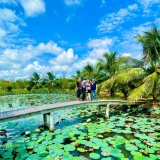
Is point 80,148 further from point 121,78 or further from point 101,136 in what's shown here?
point 121,78

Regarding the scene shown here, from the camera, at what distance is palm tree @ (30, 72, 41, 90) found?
1146 inches

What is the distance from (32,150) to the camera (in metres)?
4.62

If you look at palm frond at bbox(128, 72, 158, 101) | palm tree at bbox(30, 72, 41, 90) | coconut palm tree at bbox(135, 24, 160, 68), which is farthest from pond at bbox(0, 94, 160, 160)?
palm tree at bbox(30, 72, 41, 90)

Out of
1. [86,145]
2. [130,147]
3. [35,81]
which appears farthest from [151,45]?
[35,81]

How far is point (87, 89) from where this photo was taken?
9.49 meters

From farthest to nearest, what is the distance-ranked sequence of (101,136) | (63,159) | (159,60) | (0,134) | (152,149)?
(159,60) → (0,134) → (101,136) → (152,149) → (63,159)

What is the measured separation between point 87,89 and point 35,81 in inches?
875

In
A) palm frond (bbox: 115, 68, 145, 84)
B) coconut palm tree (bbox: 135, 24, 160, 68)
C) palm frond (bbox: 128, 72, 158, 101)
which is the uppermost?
coconut palm tree (bbox: 135, 24, 160, 68)

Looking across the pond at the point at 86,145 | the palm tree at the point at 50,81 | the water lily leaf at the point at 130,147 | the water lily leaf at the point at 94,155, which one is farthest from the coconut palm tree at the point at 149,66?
the palm tree at the point at 50,81

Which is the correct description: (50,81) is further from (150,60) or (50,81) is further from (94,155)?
(94,155)

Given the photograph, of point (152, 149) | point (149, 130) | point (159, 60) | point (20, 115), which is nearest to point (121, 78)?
point (159, 60)

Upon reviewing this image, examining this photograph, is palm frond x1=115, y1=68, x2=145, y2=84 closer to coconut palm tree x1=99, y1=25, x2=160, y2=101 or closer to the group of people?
coconut palm tree x1=99, y1=25, x2=160, y2=101

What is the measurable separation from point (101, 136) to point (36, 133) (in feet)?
8.10

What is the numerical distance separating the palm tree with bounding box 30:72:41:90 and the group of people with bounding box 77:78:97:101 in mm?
21017
